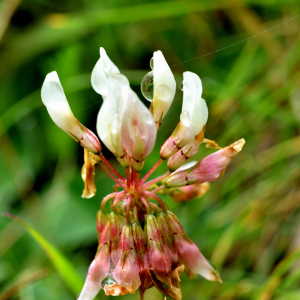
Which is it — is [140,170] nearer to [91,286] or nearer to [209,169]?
[209,169]

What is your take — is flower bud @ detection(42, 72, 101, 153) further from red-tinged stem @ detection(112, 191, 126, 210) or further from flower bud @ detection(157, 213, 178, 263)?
flower bud @ detection(157, 213, 178, 263)

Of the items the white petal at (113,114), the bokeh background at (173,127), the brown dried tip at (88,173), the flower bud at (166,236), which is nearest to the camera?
the white petal at (113,114)

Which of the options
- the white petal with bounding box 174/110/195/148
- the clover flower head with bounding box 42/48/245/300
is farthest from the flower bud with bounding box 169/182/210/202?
the white petal with bounding box 174/110/195/148

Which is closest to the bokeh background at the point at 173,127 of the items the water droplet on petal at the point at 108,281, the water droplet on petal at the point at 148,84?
the water droplet on petal at the point at 108,281

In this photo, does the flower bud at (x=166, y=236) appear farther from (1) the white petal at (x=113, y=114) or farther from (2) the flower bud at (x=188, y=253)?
(1) the white petal at (x=113, y=114)

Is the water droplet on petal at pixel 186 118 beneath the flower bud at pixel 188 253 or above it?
above

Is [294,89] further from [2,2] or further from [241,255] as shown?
[2,2]
